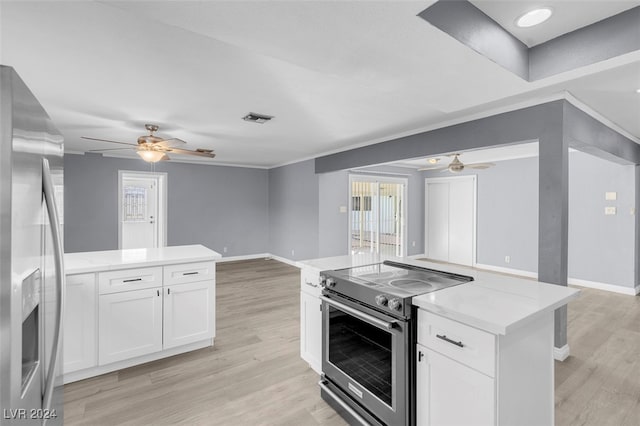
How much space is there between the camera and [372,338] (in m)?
1.79

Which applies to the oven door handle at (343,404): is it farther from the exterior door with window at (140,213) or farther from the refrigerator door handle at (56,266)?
the exterior door with window at (140,213)

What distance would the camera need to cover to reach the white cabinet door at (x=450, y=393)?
4.32ft

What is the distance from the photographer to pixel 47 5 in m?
1.58

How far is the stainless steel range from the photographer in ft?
5.23

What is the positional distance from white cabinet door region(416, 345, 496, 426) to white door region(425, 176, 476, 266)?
595cm

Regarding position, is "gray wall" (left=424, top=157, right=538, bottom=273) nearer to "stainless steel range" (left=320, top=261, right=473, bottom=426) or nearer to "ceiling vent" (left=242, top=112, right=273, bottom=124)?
"stainless steel range" (left=320, top=261, right=473, bottom=426)

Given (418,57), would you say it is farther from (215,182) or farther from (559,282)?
(215,182)

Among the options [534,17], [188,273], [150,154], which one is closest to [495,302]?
[534,17]

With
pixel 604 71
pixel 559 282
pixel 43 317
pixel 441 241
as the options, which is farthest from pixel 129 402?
pixel 441 241

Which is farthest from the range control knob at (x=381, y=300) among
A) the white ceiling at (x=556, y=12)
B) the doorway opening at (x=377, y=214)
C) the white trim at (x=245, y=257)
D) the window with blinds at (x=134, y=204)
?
the window with blinds at (x=134, y=204)

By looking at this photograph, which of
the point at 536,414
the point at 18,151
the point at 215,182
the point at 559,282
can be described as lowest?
the point at 536,414

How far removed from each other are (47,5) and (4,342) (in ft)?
5.64

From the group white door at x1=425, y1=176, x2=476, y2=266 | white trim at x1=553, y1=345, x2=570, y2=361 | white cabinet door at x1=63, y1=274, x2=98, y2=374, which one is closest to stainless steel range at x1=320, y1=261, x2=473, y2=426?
white trim at x1=553, y1=345, x2=570, y2=361

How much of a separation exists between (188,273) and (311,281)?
1201mm
